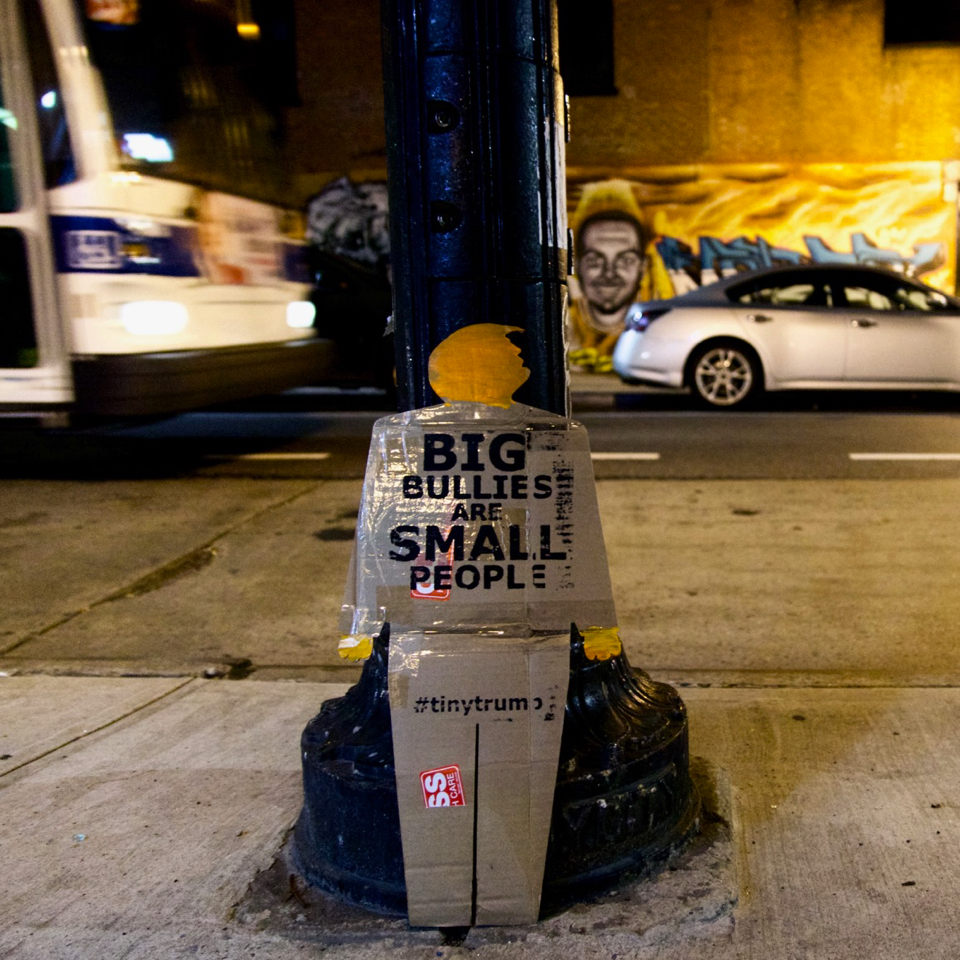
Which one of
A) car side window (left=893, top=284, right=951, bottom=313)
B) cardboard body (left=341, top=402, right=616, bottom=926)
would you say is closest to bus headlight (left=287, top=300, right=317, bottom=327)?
car side window (left=893, top=284, right=951, bottom=313)

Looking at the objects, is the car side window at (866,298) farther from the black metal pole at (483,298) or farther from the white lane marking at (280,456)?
the black metal pole at (483,298)

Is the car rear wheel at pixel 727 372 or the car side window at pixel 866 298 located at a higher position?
the car side window at pixel 866 298

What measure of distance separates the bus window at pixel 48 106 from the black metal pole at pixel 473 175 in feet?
15.9

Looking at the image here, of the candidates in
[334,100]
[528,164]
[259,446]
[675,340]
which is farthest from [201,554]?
[334,100]

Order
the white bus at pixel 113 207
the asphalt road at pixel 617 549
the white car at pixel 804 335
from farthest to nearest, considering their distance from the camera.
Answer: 1. the white car at pixel 804 335
2. the white bus at pixel 113 207
3. the asphalt road at pixel 617 549

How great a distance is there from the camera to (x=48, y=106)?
261 inches

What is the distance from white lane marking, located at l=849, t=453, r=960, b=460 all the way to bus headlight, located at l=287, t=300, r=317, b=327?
4.39 m

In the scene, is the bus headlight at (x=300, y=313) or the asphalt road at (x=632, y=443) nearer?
the asphalt road at (x=632, y=443)

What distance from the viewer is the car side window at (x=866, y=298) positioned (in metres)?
11.3

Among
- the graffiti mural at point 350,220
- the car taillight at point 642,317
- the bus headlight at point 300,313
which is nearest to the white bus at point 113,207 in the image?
the bus headlight at point 300,313

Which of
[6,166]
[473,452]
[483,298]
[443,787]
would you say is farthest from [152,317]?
[443,787]

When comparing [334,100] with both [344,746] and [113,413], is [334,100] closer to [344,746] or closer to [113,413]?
[113,413]

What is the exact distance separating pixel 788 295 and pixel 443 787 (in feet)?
32.6

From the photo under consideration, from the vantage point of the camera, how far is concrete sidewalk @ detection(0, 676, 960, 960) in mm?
2469
